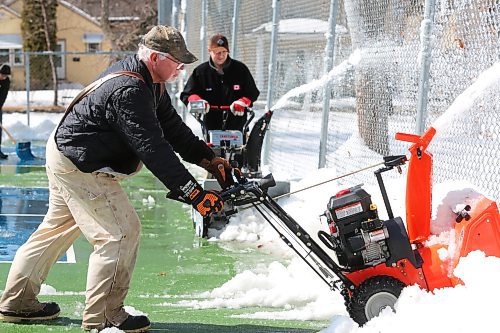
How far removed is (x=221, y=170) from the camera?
17.0ft

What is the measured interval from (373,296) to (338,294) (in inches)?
43.1

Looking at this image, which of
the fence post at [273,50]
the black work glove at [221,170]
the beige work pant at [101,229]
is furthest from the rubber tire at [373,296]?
the fence post at [273,50]

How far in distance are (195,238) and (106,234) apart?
133 inches


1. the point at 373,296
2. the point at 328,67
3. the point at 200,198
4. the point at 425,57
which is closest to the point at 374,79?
the point at 328,67

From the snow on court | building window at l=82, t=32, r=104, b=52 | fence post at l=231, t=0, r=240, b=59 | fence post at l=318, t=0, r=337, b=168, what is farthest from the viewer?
building window at l=82, t=32, r=104, b=52

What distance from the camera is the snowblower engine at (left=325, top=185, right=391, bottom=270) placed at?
4551 millimetres

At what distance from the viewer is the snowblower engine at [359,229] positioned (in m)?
4.55

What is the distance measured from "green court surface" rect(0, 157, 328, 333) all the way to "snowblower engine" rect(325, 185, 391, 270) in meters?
0.78

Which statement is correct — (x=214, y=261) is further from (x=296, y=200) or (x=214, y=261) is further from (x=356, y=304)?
(x=356, y=304)

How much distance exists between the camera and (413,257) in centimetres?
452

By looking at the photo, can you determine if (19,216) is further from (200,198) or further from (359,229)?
(359,229)

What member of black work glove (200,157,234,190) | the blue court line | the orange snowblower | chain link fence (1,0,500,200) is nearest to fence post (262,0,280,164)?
chain link fence (1,0,500,200)

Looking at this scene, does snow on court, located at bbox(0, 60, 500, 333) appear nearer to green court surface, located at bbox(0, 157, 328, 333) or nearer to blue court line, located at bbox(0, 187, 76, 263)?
green court surface, located at bbox(0, 157, 328, 333)

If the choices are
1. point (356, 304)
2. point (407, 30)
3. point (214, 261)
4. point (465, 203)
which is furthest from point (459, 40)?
point (214, 261)
